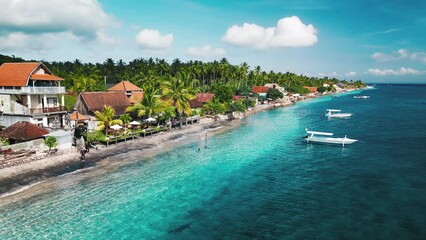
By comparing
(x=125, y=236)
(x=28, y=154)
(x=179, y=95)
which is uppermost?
(x=179, y=95)

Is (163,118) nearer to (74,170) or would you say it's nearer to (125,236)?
(74,170)

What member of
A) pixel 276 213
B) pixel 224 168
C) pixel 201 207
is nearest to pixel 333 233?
pixel 276 213

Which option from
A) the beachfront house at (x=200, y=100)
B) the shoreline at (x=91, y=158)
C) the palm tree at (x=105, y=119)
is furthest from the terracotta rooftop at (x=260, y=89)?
the palm tree at (x=105, y=119)

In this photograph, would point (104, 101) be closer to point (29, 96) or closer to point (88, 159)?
point (29, 96)

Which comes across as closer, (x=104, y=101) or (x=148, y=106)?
(x=148, y=106)

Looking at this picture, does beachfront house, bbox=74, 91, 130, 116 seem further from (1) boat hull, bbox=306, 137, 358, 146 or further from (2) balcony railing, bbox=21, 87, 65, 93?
(1) boat hull, bbox=306, 137, 358, 146

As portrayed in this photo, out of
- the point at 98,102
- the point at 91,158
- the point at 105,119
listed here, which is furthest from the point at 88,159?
the point at 98,102

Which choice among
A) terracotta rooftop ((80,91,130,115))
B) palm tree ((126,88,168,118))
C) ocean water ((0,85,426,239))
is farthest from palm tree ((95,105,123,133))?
ocean water ((0,85,426,239))
